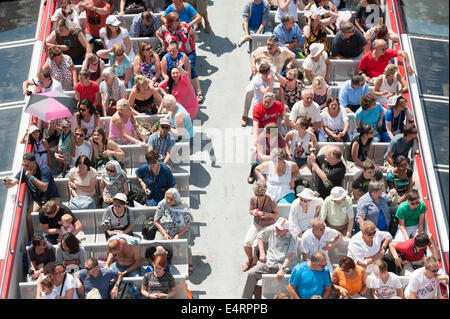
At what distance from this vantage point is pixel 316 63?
53.8ft

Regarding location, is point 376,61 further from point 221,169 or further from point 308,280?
point 308,280

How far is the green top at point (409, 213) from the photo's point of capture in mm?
13773

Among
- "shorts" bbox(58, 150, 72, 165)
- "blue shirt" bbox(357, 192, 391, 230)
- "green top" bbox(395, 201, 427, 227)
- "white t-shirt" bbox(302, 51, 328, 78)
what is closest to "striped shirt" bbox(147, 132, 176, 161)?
"shorts" bbox(58, 150, 72, 165)

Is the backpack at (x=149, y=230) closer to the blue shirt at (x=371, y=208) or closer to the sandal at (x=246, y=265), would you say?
the sandal at (x=246, y=265)

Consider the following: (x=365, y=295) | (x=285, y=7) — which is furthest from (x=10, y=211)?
(x=285, y=7)

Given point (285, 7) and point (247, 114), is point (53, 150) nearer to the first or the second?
point (247, 114)

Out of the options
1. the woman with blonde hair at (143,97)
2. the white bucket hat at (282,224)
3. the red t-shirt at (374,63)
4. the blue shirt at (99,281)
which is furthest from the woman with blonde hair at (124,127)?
the red t-shirt at (374,63)

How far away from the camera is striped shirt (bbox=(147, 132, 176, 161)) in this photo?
1484 centimetres

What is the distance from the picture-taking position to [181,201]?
1401 centimetres

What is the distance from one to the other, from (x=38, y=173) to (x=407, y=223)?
19.2 ft

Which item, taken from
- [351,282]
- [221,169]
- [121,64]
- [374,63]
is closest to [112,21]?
[121,64]

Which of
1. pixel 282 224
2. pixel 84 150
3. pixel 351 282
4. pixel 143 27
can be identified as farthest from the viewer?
pixel 143 27

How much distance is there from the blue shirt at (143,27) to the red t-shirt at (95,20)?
586 millimetres

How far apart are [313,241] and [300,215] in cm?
61
